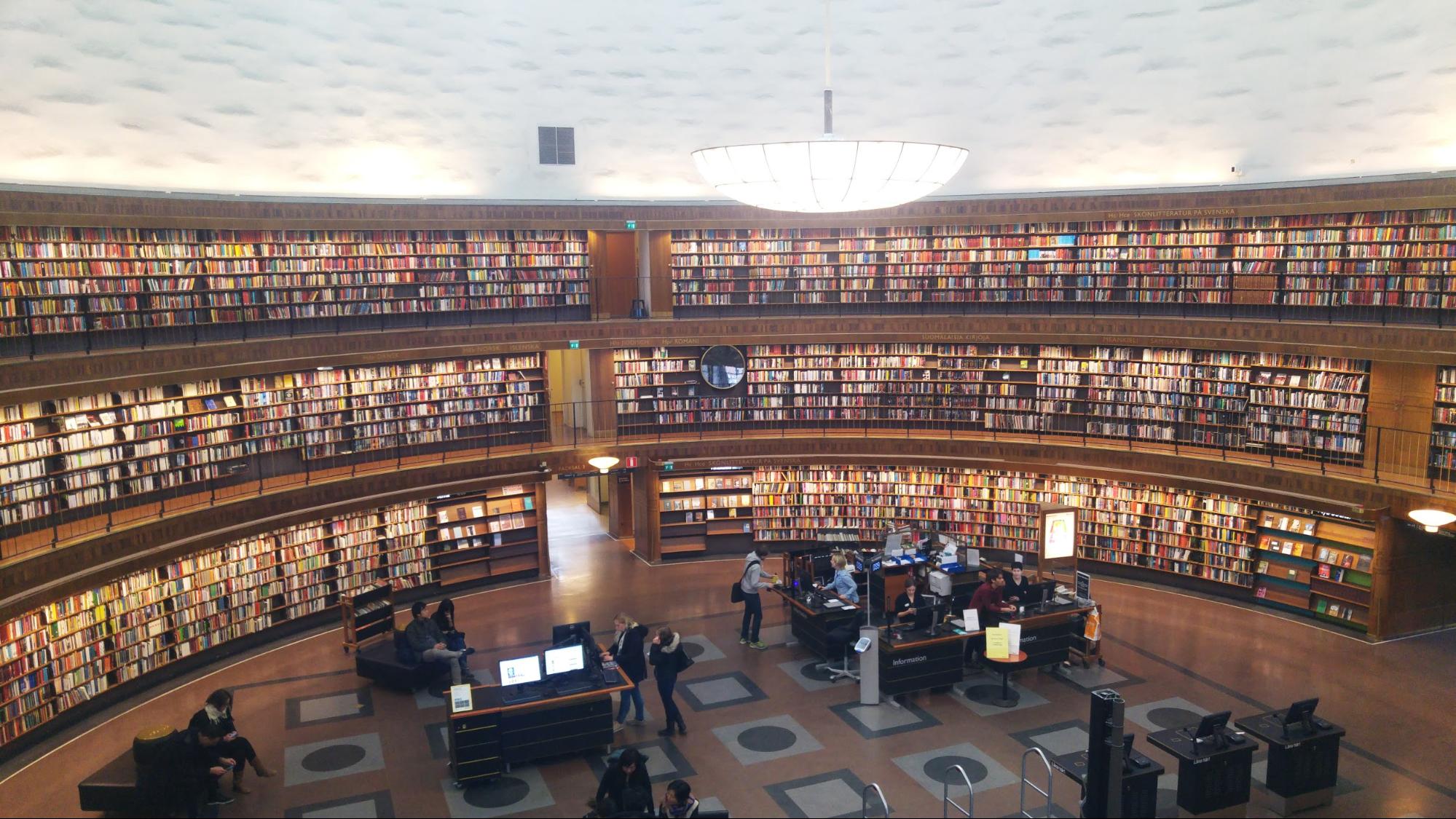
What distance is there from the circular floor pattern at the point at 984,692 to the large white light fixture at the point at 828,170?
17.4 ft

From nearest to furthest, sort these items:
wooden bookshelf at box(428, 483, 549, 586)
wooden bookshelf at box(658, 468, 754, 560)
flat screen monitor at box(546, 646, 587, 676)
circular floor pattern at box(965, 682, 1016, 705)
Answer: flat screen monitor at box(546, 646, 587, 676)
circular floor pattern at box(965, 682, 1016, 705)
wooden bookshelf at box(428, 483, 549, 586)
wooden bookshelf at box(658, 468, 754, 560)

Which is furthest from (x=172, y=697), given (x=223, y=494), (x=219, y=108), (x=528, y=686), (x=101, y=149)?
(x=219, y=108)

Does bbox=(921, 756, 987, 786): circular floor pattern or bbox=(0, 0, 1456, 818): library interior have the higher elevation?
bbox=(0, 0, 1456, 818): library interior

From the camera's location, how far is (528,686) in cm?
912

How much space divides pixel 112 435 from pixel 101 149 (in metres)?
3.38

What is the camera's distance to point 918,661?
10.2 meters

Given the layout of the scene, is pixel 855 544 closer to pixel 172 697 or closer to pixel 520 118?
pixel 520 118


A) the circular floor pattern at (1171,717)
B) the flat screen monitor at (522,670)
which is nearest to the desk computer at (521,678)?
the flat screen monitor at (522,670)

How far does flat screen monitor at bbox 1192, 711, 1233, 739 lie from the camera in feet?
26.1

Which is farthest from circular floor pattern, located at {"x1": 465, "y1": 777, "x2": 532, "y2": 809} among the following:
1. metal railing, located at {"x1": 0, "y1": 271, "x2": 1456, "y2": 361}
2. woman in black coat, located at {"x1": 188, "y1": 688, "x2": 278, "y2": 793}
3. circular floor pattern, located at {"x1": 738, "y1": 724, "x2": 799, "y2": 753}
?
metal railing, located at {"x1": 0, "y1": 271, "x2": 1456, "y2": 361}

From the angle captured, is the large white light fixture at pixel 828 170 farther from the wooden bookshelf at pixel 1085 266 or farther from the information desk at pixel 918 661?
the wooden bookshelf at pixel 1085 266

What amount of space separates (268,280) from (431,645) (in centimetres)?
538

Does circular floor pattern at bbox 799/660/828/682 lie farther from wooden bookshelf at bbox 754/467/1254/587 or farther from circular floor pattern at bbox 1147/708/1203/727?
wooden bookshelf at bbox 754/467/1254/587

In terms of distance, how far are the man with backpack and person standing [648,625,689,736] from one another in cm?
227
